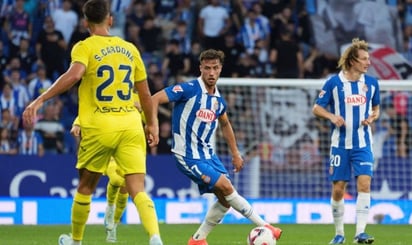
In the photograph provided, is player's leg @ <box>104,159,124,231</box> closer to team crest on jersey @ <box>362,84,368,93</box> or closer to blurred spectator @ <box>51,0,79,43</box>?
team crest on jersey @ <box>362,84,368,93</box>

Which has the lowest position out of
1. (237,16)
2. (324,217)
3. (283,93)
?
(324,217)

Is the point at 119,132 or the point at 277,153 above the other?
the point at 119,132

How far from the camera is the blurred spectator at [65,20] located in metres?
20.5

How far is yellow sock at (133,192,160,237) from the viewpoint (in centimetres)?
840

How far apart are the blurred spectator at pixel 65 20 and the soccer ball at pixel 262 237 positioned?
11381 mm

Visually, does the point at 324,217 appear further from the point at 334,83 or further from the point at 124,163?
the point at 124,163

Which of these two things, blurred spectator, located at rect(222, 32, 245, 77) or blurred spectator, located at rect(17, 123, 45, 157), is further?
blurred spectator, located at rect(222, 32, 245, 77)

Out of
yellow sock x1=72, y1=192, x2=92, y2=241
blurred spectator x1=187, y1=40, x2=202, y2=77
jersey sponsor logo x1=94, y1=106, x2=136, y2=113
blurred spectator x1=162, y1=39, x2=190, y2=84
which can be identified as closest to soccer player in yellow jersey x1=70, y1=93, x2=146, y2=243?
yellow sock x1=72, y1=192, x2=92, y2=241

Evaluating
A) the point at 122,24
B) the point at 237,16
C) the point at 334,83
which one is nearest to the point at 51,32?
the point at 122,24

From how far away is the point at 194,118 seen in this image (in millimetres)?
10672

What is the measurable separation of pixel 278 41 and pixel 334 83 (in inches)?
343

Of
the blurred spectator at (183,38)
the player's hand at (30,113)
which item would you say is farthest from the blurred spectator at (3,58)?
the player's hand at (30,113)

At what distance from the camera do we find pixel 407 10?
22.4 metres

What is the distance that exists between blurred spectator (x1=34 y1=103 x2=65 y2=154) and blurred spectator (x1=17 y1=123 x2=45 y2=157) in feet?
0.47
